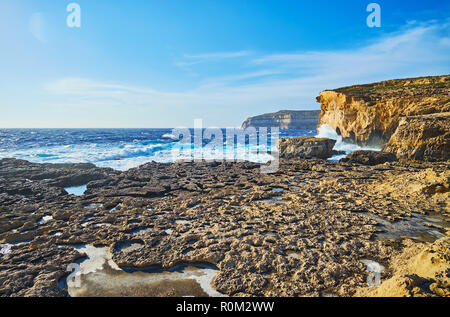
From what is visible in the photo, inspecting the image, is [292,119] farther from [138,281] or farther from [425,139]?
[138,281]

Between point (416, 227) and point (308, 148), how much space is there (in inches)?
512

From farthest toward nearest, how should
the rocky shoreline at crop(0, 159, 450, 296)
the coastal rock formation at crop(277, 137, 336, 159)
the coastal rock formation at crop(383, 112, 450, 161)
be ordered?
the coastal rock formation at crop(277, 137, 336, 159) → the coastal rock formation at crop(383, 112, 450, 161) → the rocky shoreline at crop(0, 159, 450, 296)

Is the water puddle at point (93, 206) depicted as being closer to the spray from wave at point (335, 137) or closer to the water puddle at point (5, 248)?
the water puddle at point (5, 248)

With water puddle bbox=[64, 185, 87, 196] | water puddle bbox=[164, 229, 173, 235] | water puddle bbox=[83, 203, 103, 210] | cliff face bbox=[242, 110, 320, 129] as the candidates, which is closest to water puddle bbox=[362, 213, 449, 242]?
water puddle bbox=[164, 229, 173, 235]

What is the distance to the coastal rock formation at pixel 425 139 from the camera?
540 inches

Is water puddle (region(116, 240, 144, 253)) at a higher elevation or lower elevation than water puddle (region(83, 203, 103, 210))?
lower

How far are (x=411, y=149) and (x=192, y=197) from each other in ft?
45.6

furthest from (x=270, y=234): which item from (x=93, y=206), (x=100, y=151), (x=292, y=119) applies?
(x=292, y=119)

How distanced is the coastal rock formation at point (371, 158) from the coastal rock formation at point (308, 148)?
2.99m

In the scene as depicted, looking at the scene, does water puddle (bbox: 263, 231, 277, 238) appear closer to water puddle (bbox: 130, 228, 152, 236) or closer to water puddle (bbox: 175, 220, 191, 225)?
water puddle (bbox: 175, 220, 191, 225)

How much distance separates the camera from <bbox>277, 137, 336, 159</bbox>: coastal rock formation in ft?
59.6

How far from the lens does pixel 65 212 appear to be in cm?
715

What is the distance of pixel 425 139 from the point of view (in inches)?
557
